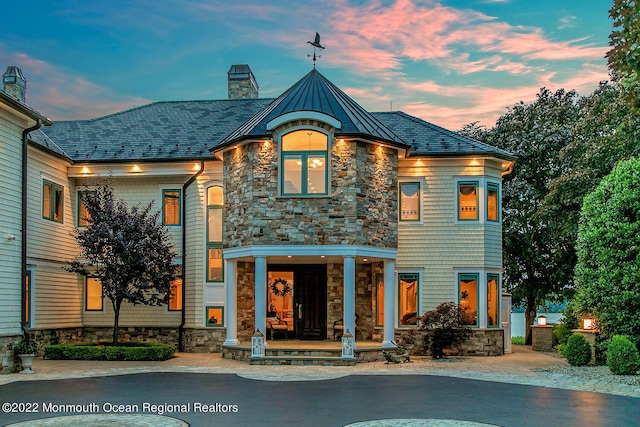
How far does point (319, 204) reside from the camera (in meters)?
20.7

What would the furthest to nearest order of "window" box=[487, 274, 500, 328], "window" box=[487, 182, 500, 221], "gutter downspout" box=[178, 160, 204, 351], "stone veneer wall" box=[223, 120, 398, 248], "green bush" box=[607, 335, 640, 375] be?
"gutter downspout" box=[178, 160, 204, 351], "window" box=[487, 182, 500, 221], "window" box=[487, 274, 500, 328], "stone veneer wall" box=[223, 120, 398, 248], "green bush" box=[607, 335, 640, 375]

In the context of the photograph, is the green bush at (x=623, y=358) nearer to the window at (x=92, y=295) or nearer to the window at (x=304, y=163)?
the window at (x=304, y=163)

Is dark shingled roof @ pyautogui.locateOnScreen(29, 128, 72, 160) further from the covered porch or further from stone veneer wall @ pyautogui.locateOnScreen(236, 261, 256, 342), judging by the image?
stone veneer wall @ pyautogui.locateOnScreen(236, 261, 256, 342)

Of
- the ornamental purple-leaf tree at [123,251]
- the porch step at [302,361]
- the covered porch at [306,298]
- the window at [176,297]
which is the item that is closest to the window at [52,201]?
the ornamental purple-leaf tree at [123,251]

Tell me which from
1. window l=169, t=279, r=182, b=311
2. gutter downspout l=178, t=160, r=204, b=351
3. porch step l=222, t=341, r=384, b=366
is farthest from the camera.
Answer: window l=169, t=279, r=182, b=311

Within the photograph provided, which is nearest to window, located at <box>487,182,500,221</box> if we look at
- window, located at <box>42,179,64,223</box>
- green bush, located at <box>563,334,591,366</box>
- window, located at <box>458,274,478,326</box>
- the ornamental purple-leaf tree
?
window, located at <box>458,274,478,326</box>

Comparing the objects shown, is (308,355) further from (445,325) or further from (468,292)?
(468,292)

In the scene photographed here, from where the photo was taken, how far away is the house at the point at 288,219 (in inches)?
816

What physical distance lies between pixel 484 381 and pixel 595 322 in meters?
5.03

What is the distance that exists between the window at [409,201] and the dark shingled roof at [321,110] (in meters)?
2.13

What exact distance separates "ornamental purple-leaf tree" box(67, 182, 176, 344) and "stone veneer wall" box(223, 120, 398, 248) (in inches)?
97.5

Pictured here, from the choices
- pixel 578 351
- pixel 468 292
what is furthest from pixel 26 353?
pixel 578 351

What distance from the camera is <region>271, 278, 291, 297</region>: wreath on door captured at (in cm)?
2486

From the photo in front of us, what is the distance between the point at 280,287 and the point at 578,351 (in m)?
9.88
